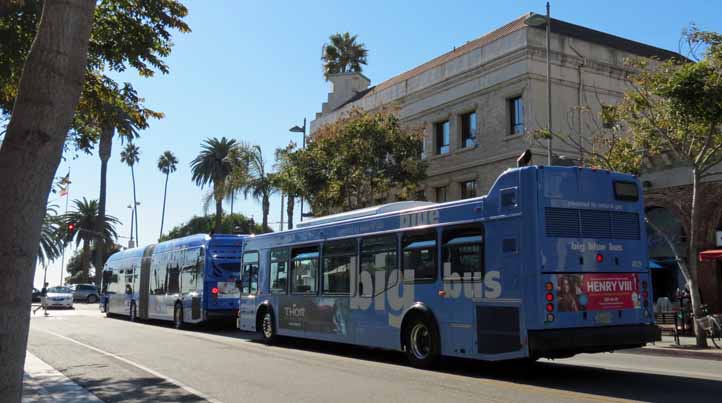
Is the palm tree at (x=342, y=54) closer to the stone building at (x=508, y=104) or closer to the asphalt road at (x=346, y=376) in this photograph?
the stone building at (x=508, y=104)

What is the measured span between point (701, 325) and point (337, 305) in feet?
28.5

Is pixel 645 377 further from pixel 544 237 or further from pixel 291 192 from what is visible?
pixel 291 192

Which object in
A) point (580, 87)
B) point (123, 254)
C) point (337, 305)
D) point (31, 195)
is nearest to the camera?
point (31, 195)

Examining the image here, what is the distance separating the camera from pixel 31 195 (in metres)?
3.82

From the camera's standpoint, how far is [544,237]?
32.5ft

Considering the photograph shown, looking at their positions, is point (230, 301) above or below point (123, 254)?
below

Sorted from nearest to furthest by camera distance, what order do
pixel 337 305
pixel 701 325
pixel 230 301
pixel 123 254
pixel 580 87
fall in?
pixel 337 305, pixel 701 325, pixel 230 301, pixel 580 87, pixel 123 254

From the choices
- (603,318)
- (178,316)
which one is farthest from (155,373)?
(178,316)

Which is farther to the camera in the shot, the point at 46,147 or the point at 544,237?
the point at 544,237

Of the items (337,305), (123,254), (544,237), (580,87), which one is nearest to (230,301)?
(337,305)

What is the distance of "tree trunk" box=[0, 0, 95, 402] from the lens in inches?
145

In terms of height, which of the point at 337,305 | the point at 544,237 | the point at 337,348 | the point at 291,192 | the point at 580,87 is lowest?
the point at 337,348

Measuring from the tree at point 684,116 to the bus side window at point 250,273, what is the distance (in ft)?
32.7

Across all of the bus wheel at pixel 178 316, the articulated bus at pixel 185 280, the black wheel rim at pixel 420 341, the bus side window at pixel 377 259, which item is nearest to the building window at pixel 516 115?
the articulated bus at pixel 185 280
